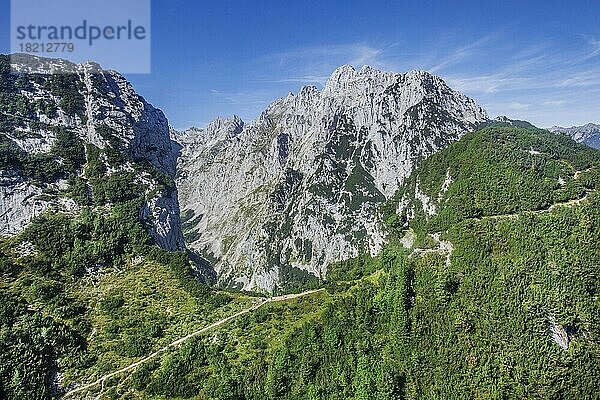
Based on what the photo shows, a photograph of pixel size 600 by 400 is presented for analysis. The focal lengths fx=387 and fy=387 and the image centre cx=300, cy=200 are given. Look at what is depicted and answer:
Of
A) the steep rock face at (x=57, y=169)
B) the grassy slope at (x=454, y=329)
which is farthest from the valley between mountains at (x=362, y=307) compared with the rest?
the steep rock face at (x=57, y=169)

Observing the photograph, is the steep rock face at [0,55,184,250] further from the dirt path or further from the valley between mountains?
the dirt path

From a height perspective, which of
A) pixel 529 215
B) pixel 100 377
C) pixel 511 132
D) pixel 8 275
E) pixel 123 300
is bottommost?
pixel 100 377

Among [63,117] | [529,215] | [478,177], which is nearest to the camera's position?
[529,215]

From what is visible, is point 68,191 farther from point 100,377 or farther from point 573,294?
point 573,294

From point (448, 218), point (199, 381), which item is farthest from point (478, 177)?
point (199, 381)

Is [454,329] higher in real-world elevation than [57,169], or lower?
lower

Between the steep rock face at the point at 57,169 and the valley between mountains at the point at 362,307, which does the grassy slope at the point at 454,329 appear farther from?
the steep rock face at the point at 57,169

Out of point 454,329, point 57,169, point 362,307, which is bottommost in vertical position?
point 454,329

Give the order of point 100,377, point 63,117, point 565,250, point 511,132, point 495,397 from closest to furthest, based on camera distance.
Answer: point 495,397 < point 100,377 < point 565,250 < point 511,132 < point 63,117

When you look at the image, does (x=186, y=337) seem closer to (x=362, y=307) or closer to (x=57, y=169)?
(x=362, y=307)

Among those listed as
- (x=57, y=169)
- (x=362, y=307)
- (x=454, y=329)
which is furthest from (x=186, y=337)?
(x=57, y=169)

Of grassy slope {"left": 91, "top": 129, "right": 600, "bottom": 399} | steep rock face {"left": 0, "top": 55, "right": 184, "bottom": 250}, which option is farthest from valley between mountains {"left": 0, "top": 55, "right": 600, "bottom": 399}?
steep rock face {"left": 0, "top": 55, "right": 184, "bottom": 250}
